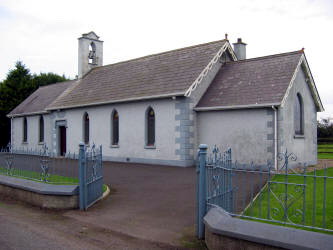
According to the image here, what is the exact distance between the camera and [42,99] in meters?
31.5

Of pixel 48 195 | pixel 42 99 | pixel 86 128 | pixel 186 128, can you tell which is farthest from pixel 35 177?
pixel 42 99

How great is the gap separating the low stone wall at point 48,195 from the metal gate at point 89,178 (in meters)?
0.27

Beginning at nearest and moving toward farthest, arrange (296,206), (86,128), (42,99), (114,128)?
1. (296,206)
2. (114,128)
3. (86,128)
4. (42,99)

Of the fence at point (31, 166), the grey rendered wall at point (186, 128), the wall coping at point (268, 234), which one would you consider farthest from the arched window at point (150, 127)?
the wall coping at point (268, 234)

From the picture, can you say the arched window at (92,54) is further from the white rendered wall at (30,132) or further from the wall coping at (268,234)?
the wall coping at (268,234)

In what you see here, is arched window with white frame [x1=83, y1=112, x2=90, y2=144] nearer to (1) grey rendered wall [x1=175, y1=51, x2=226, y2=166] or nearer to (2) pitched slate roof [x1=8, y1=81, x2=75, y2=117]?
(2) pitched slate roof [x1=8, y1=81, x2=75, y2=117]

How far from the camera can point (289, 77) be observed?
1636 centimetres

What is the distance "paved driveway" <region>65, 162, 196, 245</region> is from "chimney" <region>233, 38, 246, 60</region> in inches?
442

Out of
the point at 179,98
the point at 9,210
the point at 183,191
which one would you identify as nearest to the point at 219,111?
the point at 179,98

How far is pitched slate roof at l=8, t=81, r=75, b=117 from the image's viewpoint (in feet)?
97.6

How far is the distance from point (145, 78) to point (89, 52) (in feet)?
31.0

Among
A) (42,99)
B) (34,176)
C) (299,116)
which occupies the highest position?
(42,99)

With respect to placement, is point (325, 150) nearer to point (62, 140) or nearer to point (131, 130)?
point (131, 130)

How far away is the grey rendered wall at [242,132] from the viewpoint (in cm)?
1598
